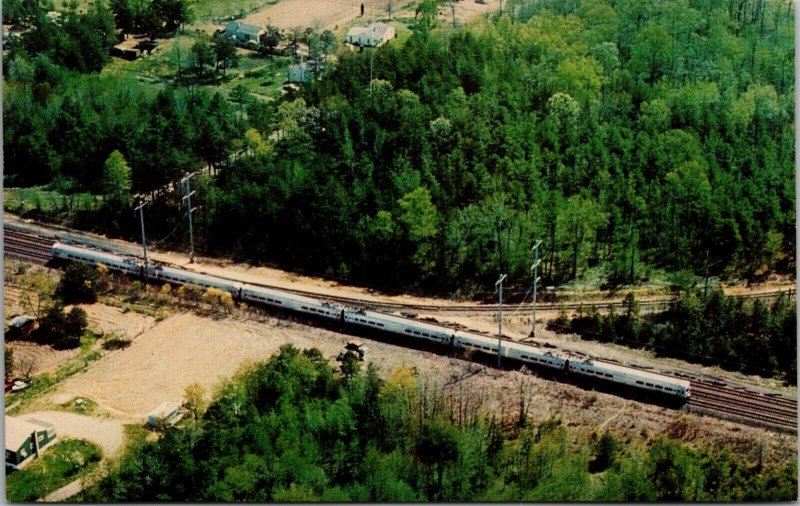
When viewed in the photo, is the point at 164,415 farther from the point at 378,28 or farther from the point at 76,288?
the point at 378,28

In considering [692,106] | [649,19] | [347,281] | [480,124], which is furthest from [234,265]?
[649,19]

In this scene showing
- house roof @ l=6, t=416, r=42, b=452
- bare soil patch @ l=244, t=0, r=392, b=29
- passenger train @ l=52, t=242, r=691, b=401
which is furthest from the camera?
bare soil patch @ l=244, t=0, r=392, b=29

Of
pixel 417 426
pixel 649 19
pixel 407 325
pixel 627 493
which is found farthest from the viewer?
pixel 649 19

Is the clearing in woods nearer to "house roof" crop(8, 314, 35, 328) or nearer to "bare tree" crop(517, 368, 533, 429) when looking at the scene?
"house roof" crop(8, 314, 35, 328)

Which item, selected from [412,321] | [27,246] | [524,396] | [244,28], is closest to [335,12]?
[244,28]

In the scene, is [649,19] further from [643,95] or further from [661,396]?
Result: [661,396]

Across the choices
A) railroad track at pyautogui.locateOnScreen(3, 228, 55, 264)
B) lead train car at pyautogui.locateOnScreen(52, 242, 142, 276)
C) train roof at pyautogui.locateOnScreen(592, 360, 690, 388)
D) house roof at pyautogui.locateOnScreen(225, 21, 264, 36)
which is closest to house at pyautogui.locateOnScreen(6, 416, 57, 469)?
lead train car at pyautogui.locateOnScreen(52, 242, 142, 276)
